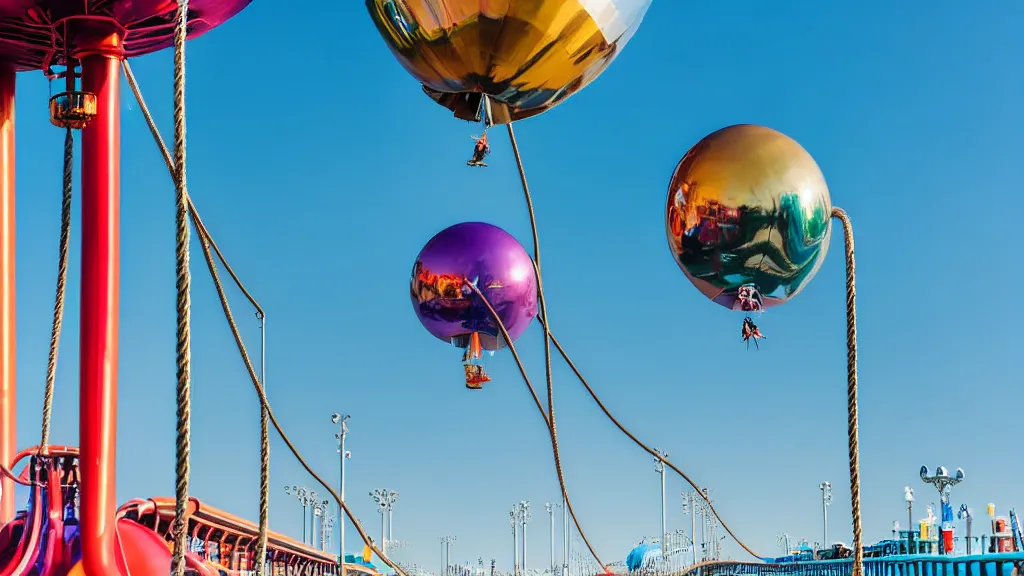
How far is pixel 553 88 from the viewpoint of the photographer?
3.72 m

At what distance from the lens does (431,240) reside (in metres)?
6.59

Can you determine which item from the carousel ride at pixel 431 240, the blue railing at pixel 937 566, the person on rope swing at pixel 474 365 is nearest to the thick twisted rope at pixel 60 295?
the carousel ride at pixel 431 240

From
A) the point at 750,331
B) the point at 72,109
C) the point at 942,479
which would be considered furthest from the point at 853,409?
the point at 942,479

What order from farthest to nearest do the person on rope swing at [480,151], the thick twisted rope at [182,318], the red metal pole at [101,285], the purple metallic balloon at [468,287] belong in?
the red metal pole at [101,285] → the purple metallic balloon at [468,287] → the person on rope swing at [480,151] → the thick twisted rope at [182,318]

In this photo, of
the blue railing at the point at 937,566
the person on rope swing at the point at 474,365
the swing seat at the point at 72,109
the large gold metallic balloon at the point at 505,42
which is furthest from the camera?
the blue railing at the point at 937,566

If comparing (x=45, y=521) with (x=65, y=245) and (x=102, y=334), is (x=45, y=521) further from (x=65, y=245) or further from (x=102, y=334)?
(x=65, y=245)

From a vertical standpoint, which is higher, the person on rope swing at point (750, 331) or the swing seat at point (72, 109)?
the swing seat at point (72, 109)

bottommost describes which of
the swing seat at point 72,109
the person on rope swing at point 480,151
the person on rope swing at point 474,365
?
the person on rope swing at point 474,365

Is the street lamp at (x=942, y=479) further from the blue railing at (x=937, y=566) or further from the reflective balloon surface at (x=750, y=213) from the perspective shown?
the reflective balloon surface at (x=750, y=213)

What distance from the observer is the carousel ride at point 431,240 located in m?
3.46

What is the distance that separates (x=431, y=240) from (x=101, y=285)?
91.5 inches

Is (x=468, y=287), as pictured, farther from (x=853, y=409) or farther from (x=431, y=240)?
(x=853, y=409)

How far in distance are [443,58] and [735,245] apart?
1.22 meters

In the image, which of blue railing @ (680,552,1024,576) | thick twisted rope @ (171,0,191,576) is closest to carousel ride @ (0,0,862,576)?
thick twisted rope @ (171,0,191,576)
